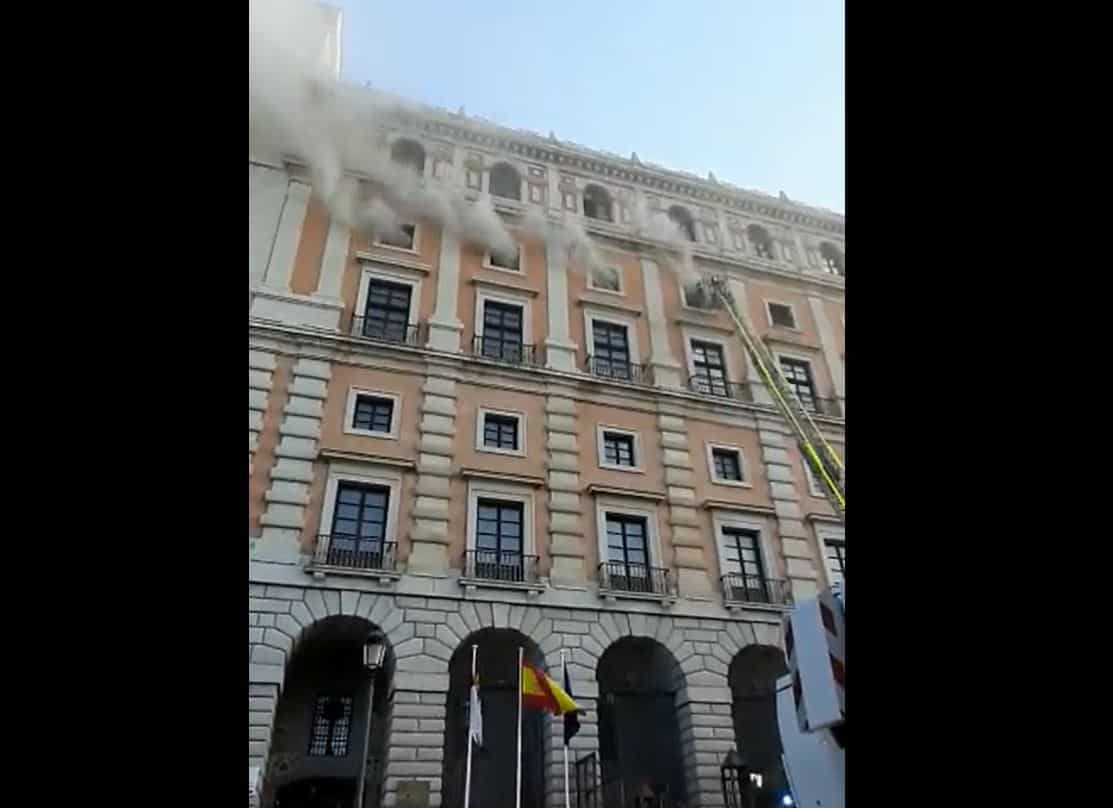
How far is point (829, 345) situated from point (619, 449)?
560cm

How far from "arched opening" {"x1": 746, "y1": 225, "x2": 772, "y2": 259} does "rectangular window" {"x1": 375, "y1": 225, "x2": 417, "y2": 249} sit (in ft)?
23.1

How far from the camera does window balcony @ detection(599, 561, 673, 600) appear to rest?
975 centimetres

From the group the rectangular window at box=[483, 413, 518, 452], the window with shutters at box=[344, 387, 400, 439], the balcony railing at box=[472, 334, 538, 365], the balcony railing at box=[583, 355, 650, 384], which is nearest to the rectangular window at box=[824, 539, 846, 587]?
the balcony railing at box=[583, 355, 650, 384]

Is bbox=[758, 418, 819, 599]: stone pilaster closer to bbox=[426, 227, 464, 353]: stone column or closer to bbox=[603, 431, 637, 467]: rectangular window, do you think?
bbox=[603, 431, 637, 467]: rectangular window

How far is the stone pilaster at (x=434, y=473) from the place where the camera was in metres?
9.26

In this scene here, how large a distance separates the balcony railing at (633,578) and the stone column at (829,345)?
5.39 m

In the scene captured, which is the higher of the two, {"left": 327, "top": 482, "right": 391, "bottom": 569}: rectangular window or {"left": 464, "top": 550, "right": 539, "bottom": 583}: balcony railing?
{"left": 327, "top": 482, "right": 391, "bottom": 569}: rectangular window

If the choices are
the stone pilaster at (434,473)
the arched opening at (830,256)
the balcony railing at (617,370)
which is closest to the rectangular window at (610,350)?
the balcony railing at (617,370)
